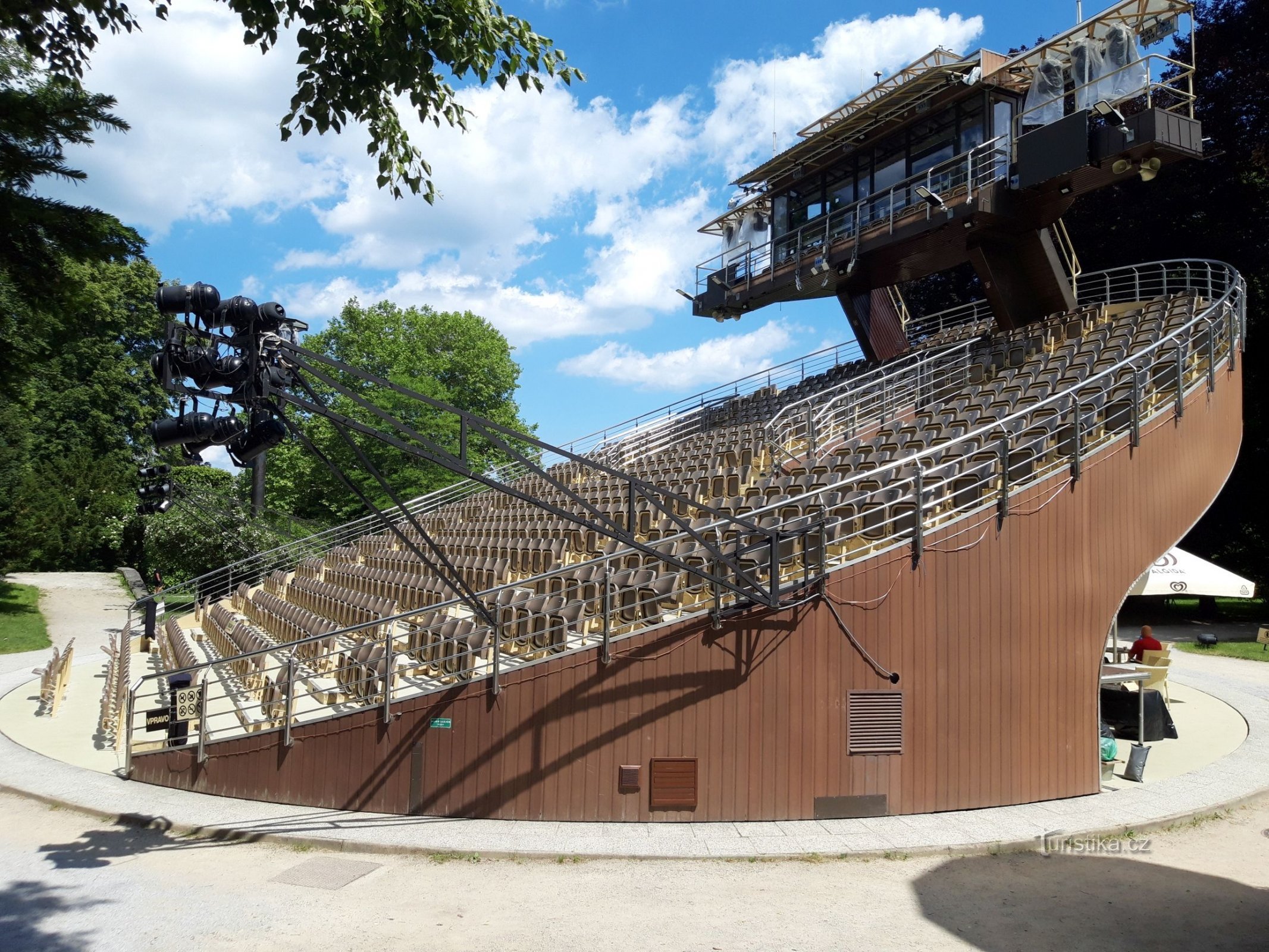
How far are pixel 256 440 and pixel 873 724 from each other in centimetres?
626

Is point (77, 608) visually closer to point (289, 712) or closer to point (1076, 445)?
point (289, 712)

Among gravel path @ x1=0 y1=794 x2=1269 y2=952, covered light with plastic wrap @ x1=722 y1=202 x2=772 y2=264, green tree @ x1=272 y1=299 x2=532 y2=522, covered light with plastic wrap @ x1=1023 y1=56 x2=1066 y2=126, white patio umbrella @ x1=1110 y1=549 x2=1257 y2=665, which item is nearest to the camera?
gravel path @ x1=0 y1=794 x2=1269 y2=952

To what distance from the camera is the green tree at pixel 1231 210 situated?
25766mm

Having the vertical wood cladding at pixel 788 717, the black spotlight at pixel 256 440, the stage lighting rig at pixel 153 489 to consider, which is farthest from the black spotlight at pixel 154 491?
the black spotlight at pixel 256 440

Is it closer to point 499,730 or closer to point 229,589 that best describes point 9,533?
point 229,589

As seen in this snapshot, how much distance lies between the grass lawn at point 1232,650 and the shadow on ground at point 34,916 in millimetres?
21398

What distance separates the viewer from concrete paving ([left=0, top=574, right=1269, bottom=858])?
25.1ft

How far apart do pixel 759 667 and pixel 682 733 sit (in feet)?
3.17

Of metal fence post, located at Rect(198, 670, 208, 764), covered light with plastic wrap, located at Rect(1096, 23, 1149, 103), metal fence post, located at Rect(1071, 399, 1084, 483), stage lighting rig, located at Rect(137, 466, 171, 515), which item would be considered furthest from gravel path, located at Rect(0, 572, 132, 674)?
covered light with plastic wrap, located at Rect(1096, 23, 1149, 103)

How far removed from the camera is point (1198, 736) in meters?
12.0

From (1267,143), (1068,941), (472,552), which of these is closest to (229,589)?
(472,552)

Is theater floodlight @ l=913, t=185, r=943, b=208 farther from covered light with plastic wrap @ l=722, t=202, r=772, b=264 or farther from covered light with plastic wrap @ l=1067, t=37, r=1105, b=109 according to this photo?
covered light with plastic wrap @ l=722, t=202, r=772, b=264

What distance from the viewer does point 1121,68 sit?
15.1 meters

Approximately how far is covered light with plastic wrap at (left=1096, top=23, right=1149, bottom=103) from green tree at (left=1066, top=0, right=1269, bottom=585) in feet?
42.3
